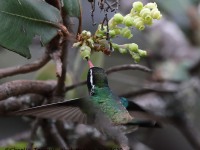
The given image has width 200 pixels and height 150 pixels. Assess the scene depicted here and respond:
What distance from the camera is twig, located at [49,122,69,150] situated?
1635 millimetres

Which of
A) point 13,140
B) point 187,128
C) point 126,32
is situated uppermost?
point 126,32

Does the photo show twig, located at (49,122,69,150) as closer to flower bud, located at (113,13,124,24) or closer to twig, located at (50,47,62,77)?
twig, located at (50,47,62,77)

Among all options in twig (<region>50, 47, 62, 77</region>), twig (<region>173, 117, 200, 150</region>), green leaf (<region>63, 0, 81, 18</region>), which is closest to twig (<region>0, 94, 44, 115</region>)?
twig (<region>50, 47, 62, 77</region>)

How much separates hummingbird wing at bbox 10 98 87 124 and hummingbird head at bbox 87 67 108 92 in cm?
8

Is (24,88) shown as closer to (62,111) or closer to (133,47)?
(62,111)

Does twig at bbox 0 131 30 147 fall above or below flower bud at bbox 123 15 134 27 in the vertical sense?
below

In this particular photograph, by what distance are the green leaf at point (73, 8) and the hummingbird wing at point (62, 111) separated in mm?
213

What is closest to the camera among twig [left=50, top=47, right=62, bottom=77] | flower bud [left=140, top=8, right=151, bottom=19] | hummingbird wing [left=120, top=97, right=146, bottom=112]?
flower bud [left=140, top=8, right=151, bottom=19]

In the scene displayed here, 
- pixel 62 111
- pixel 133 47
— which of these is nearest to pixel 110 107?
pixel 62 111

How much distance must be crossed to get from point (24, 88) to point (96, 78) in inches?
10.1

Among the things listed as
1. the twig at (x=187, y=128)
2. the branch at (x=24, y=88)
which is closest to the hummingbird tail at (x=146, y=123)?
the branch at (x=24, y=88)

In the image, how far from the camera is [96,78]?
4.07ft

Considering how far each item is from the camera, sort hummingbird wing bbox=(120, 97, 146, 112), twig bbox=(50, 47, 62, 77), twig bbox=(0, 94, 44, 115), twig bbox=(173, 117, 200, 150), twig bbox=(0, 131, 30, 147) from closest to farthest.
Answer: twig bbox=(50, 47, 62, 77)
hummingbird wing bbox=(120, 97, 146, 112)
twig bbox=(0, 94, 44, 115)
twig bbox=(0, 131, 30, 147)
twig bbox=(173, 117, 200, 150)

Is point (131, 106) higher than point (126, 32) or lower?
lower
